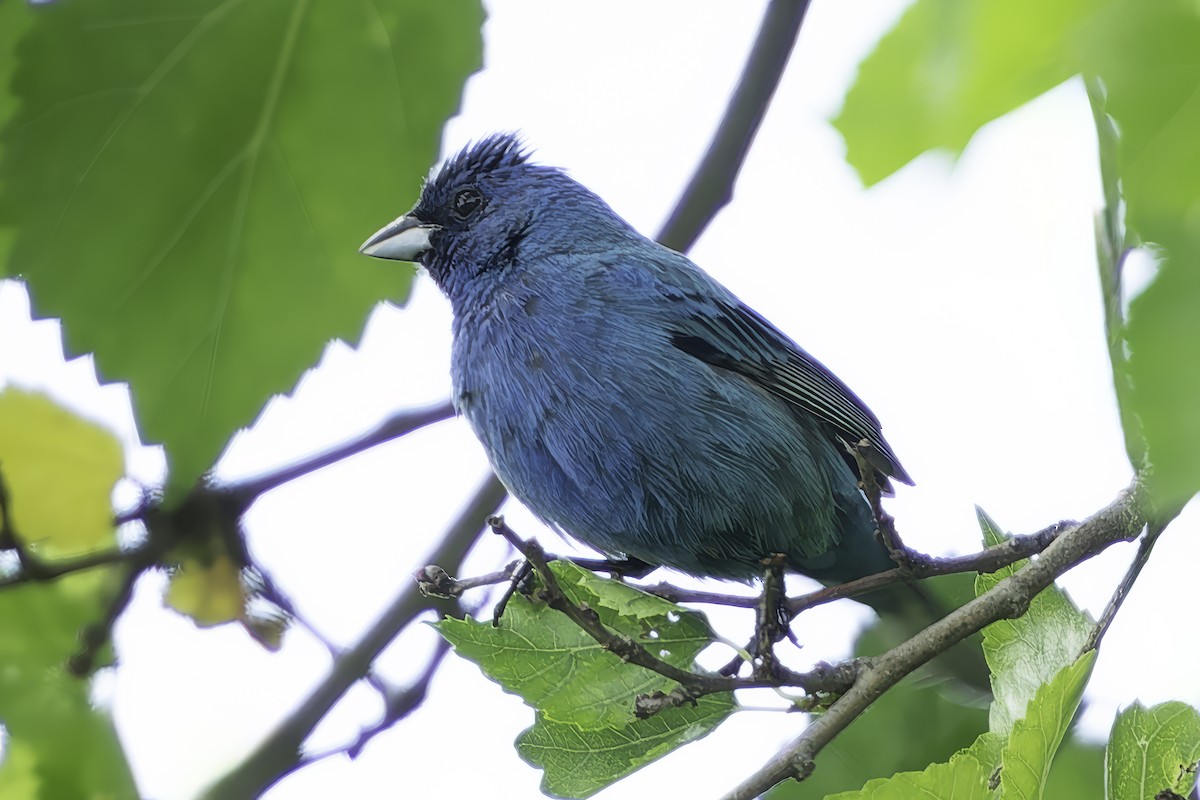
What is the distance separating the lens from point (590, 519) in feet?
14.0

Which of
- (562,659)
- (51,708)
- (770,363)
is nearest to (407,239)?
(770,363)

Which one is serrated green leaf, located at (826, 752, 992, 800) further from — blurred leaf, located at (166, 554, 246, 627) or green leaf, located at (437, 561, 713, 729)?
blurred leaf, located at (166, 554, 246, 627)

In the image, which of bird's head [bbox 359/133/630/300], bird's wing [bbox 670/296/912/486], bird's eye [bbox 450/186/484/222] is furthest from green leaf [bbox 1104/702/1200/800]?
bird's eye [bbox 450/186/484/222]

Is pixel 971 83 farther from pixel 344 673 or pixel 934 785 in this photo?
pixel 344 673

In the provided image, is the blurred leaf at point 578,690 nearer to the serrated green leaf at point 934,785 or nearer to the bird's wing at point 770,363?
the serrated green leaf at point 934,785

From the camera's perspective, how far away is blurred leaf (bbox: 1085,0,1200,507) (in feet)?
2.13

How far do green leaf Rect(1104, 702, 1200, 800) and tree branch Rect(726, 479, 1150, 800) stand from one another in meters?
0.51

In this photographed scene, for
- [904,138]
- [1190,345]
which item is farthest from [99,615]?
[1190,345]

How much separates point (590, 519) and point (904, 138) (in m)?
3.28

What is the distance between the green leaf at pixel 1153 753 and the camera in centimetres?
223

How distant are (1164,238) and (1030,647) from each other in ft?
7.47

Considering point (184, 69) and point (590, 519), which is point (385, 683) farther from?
point (184, 69)

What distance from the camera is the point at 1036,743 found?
6.64 feet

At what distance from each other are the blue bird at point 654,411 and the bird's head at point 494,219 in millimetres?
23
